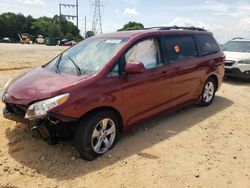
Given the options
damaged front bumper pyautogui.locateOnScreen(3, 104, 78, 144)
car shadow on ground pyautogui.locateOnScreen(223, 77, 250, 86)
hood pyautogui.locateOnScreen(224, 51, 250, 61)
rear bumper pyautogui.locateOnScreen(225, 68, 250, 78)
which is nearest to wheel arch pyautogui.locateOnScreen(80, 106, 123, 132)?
damaged front bumper pyautogui.locateOnScreen(3, 104, 78, 144)

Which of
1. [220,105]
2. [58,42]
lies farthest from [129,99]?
[58,42]

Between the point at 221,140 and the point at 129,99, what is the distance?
1802 mm

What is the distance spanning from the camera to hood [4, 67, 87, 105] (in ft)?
13.7

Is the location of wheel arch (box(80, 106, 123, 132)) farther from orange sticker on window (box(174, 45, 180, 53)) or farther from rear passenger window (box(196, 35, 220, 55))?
rear passenger window (box(196, 35, 220, 55))

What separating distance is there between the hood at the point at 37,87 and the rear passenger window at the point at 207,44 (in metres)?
3.49

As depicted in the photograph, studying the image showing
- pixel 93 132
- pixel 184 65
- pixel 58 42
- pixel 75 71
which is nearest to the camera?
pixel 93 132

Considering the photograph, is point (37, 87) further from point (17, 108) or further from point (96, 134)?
point (96, 134)

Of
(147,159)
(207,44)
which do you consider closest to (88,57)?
(147,159)

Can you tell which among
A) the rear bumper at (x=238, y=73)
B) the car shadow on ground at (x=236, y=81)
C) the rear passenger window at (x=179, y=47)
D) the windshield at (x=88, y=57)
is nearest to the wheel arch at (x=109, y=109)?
the windshield at (x=88, y=57)

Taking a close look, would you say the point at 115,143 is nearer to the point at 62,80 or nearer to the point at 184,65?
the point at 62,80

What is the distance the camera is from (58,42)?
200 ft

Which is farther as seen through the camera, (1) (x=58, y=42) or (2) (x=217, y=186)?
(1) (x=58, y=42)

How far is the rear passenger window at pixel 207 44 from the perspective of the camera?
6961mm

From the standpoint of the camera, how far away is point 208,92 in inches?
289
